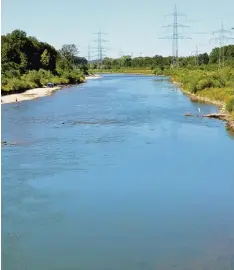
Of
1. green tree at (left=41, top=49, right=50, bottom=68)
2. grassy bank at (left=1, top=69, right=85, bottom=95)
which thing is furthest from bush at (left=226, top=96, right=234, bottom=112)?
green tree at (left=41, top=49, right=50, bottom=68)

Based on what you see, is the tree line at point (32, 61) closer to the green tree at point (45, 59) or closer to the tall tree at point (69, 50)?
the green tree at point (45, 59)

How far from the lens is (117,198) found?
10.5 metres

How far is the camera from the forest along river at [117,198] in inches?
297

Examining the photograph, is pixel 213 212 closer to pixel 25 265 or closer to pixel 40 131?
pixel 25 265

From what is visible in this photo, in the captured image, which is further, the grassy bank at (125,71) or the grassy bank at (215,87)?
the grassy bank at (125,71)

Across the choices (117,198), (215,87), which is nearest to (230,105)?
(215,87)

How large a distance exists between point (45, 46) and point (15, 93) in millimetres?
26899

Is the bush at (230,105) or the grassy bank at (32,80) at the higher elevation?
the grassy bank at (32,80)

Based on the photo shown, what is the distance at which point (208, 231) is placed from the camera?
8.56 m

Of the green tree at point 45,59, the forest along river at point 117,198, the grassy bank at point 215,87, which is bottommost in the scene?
the forest along river at point 117,198

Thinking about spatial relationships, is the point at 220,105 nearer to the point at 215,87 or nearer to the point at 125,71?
the point at 215,87

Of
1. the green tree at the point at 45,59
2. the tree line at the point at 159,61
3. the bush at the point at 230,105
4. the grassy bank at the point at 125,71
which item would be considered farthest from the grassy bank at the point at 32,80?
the grassy bank at the point at 125,71

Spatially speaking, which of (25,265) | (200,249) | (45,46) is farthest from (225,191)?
(45,46)

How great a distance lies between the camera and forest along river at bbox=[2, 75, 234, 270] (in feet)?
24.8
